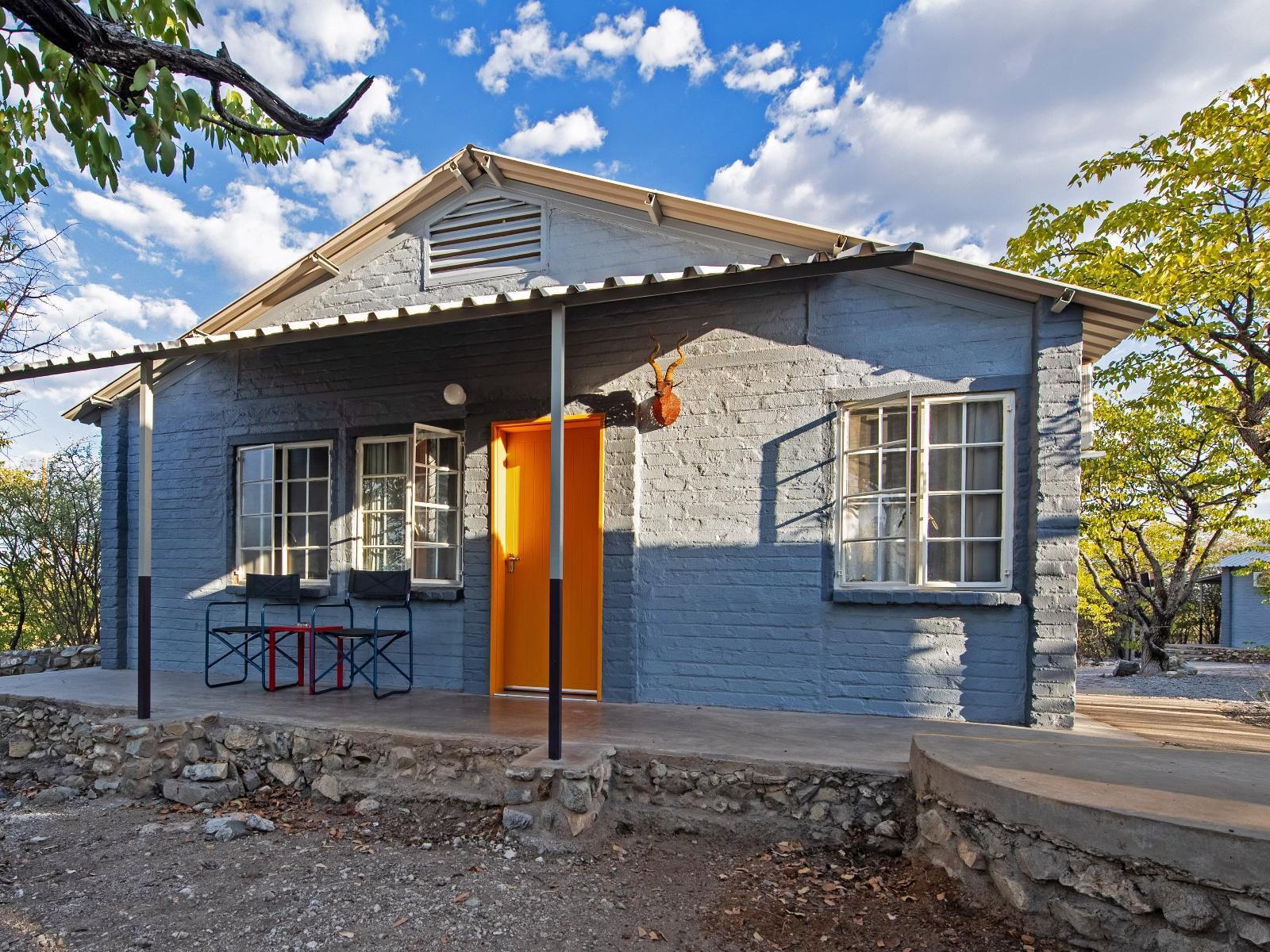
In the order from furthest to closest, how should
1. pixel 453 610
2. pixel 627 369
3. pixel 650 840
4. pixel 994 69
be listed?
pixel 994 69 < pixel 453 610 < pixel 627 369 < pixel 650 840

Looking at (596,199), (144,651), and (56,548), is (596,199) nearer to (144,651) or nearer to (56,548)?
(144,651)

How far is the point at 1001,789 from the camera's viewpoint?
9.85 ft

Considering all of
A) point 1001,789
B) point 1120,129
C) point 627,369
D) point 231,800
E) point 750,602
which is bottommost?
point 231,800

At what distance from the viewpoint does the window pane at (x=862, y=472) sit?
4.96 metres

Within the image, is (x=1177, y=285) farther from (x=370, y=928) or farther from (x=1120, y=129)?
(x=370, y=928)

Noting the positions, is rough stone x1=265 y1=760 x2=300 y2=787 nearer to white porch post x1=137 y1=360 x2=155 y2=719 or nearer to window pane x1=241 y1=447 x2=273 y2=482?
white porch post x1=137 y1=360 x2=155 y2=719

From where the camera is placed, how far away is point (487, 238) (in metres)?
6.21

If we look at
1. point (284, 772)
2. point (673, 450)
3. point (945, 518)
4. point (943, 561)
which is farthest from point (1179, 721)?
point (284, 772)

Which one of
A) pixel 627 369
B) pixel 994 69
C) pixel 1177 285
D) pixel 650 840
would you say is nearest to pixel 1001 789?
pixel 650 840

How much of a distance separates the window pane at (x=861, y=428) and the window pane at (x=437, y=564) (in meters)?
3.26

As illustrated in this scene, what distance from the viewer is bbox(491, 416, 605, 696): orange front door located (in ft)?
18.4

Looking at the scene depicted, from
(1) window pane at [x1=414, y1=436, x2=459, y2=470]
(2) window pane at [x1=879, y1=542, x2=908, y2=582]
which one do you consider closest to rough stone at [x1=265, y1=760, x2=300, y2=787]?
(1) window pane at [x1=414, y1=436, x2=459, y2=470]

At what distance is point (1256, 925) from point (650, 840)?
249cm

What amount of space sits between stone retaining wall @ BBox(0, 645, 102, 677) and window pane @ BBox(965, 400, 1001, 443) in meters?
8.71
